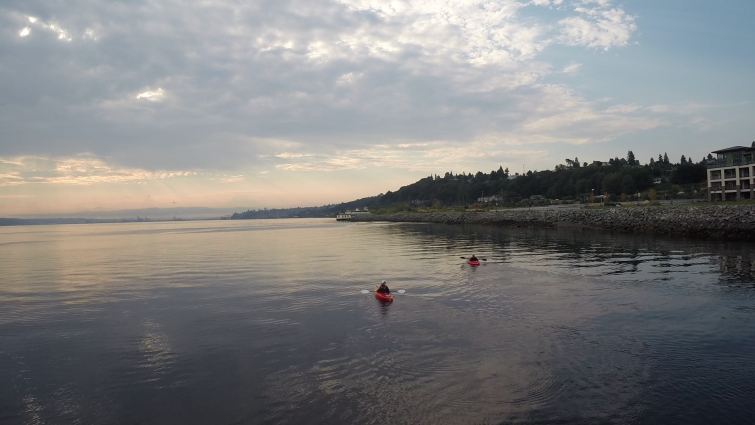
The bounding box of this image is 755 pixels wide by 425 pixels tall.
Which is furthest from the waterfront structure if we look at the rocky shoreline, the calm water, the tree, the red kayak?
the red kayak

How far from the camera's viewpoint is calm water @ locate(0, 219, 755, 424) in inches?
382

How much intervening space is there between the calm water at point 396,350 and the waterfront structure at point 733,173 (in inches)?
2282

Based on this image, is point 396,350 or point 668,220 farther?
point 668,220

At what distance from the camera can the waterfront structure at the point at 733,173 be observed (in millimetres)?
70812

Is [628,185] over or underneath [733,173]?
over

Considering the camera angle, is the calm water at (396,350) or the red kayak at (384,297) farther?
the red kayak at (384,297)

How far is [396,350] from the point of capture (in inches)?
528

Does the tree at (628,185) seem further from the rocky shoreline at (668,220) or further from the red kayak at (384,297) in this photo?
the red kayak at (384,297)

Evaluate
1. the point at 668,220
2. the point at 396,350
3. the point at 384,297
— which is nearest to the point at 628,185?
the point at 668,220

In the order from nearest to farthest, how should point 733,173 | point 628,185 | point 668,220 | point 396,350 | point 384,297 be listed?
point 396,350 → point 384,297 → point 668,220 → point 733,173 → point 628,185

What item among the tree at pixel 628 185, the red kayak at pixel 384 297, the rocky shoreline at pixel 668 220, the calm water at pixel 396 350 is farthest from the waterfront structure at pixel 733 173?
the red kayak at pixel 384 297

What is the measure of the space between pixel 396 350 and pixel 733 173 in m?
87.7

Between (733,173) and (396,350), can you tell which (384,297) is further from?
(733,173)

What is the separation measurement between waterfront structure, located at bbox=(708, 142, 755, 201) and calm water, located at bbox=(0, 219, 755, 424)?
5795cm
